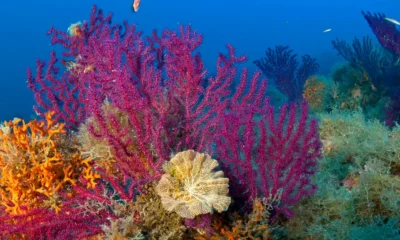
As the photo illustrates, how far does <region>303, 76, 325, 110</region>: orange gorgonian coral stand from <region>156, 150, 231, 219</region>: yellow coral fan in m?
8.25

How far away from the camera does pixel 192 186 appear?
Answer: 125 inches

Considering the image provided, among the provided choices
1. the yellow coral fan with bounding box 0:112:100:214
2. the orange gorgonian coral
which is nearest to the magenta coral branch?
the yellow coral fan with bounding box 0:112:100:214

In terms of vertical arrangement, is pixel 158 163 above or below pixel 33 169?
below

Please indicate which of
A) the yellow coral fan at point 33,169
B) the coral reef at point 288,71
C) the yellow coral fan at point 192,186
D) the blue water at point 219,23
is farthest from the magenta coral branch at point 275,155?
the blue water at point 219,23

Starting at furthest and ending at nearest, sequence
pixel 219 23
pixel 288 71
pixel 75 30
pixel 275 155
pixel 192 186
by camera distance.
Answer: pixel 219 23 < pixel 288 71 < pixel 75 30 < pixel 275 155 < pixel 192 186

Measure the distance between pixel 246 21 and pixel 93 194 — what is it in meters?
134

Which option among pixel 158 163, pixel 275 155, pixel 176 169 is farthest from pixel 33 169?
pixel 275 155

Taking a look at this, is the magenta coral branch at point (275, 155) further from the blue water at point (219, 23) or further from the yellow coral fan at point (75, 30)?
the blue water at point (219, 23)

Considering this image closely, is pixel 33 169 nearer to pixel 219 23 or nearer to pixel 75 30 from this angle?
pixel 75 30

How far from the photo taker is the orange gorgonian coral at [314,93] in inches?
423

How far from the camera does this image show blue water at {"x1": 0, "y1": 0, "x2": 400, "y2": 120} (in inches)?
2608

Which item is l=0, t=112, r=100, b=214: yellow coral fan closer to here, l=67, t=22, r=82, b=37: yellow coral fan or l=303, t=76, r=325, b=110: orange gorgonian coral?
l=67, t=22, r=82, b=37: yellow coral fan

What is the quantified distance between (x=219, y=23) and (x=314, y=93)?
12204cm

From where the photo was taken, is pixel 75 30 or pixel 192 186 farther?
pixel 75 30
